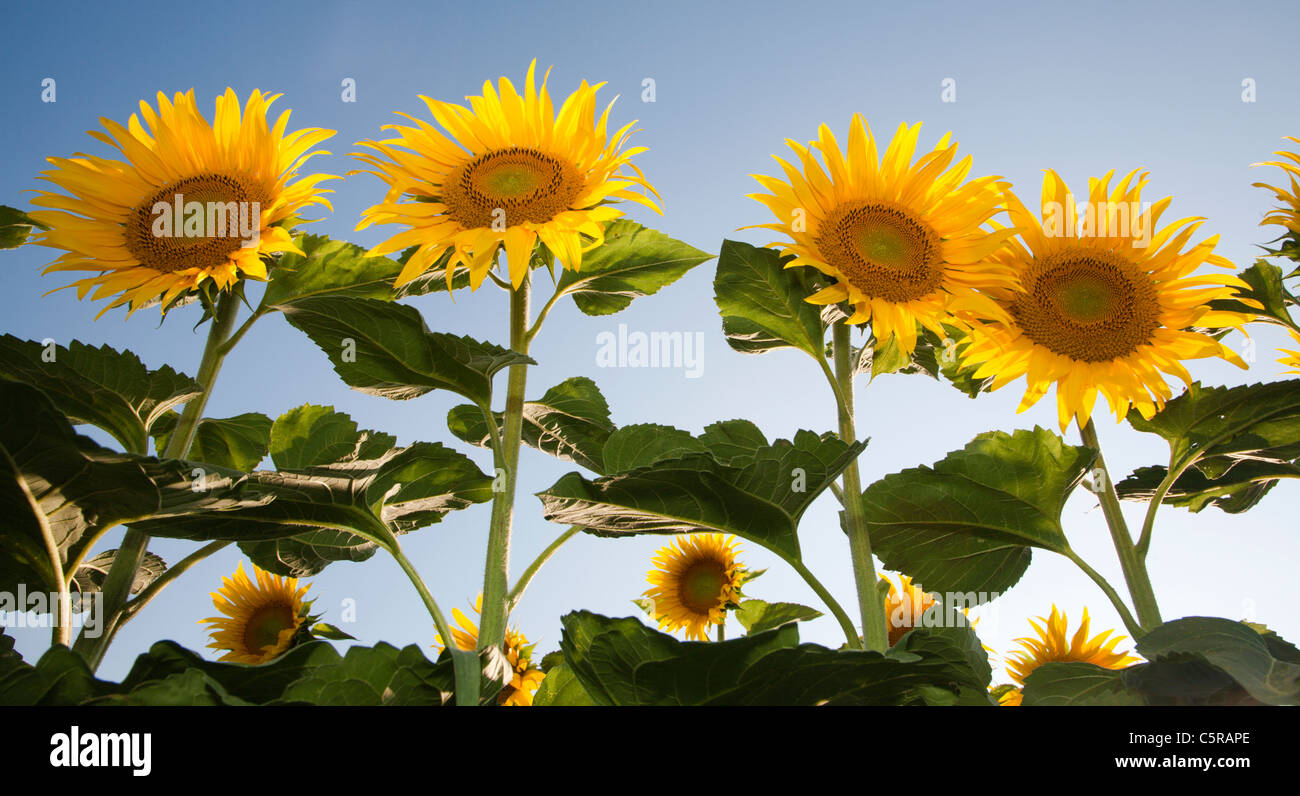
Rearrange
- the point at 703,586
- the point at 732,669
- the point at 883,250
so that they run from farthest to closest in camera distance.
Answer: the point at 703,586 → the point at 883,250 → the point at 732,669

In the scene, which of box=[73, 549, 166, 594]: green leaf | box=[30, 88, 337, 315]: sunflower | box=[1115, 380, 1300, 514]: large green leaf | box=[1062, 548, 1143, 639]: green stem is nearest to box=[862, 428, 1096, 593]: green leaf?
box=[1062, 548, 1143, 639]: green stem

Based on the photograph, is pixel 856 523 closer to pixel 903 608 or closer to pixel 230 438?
pixel 903 608

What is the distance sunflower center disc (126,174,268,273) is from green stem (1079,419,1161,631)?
158cm

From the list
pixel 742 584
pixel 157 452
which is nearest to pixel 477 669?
pixel 157 452

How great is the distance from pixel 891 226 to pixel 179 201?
1.35 m

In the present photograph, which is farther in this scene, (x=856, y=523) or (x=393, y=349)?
(x=856, y=523)

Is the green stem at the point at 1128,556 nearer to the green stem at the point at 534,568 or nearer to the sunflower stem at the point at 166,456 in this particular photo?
the green stem at the point at 534,568

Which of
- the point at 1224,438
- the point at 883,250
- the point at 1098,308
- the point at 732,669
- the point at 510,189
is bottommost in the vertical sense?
the point at 732,669

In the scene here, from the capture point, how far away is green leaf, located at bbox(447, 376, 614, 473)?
178 centimetres

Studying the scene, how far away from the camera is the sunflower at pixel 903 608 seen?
2391 mm

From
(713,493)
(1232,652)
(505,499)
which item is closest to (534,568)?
(505,499)

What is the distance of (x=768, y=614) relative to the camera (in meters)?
2.29

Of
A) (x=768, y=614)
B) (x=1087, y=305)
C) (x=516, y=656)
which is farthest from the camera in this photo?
(x=516, y=656)
